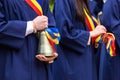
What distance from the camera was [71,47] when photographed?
344 cm

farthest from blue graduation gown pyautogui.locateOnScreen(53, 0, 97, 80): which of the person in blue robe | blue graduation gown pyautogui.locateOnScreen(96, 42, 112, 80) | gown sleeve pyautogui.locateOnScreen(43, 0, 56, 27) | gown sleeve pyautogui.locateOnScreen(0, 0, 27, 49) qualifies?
gown sleeve pyautogui.locateOnScreen(0, 0, 27, 49)

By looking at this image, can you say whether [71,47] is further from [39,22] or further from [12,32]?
[12,32]

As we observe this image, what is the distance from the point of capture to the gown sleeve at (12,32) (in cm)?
271

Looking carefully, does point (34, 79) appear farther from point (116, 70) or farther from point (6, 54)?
point (116, 70)

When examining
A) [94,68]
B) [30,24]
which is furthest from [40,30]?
[94,68]

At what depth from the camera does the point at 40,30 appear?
2869 millimetres

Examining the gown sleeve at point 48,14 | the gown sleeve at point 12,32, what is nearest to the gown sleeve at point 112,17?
the gown sleeve at point 48,14

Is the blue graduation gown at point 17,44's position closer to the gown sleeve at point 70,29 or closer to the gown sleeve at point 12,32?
the gown sleeve at point 12,32

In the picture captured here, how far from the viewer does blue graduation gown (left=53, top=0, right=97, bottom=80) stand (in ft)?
11.1

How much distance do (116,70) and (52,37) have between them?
1371 millimetres

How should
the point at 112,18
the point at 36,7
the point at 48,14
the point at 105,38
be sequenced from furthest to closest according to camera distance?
1. the point at 112,18
2. the point at 105,38
3. the point at 48,14
4. the point at 36,7

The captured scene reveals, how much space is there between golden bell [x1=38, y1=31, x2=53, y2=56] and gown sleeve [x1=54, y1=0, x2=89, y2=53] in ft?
1.85

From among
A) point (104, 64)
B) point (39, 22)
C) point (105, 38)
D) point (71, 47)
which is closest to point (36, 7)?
point (39, 22)

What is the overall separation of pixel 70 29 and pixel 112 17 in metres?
0.66
